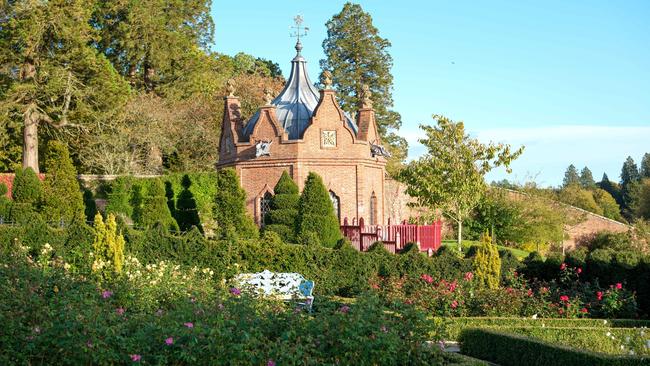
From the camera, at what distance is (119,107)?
41.4 meters

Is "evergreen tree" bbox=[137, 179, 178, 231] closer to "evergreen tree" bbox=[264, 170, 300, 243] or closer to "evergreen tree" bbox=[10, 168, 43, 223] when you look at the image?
"evergreen tree" bbox=[264, 170, 300, 243]

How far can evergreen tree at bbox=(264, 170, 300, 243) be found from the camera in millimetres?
28453

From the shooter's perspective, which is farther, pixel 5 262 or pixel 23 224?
pixel 23 224

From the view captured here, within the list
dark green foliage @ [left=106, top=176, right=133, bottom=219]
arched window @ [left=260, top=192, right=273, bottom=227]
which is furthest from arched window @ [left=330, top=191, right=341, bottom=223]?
dark green foliage @ [left=106, top=176, right=133, bottom=219]

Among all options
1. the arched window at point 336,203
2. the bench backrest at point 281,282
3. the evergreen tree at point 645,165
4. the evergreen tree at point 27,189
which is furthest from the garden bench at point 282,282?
the evergreen tree at point 645,165

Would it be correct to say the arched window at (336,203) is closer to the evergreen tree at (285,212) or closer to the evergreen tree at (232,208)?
the evergreen tree at (285,212)

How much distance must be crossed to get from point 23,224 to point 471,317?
12031 mm

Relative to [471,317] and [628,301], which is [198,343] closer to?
[471,317]

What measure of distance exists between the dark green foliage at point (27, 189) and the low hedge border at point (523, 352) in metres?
23.5

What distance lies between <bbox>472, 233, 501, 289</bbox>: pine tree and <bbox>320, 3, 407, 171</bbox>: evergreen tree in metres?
33.0

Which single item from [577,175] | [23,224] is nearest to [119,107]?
[23,224]

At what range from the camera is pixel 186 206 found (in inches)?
1522

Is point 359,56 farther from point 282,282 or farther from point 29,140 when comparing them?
point 282,282

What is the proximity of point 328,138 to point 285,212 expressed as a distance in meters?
6.00
